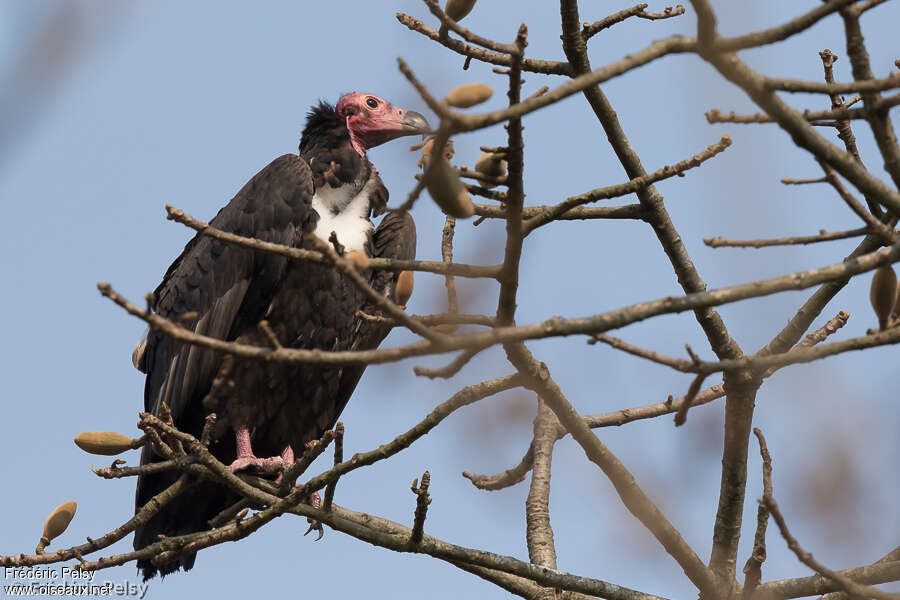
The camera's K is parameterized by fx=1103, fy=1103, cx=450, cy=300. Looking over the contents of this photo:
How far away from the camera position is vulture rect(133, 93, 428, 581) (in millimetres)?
5559

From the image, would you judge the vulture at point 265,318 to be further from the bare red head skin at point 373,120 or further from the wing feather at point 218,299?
the bare red head skin at point 373,120

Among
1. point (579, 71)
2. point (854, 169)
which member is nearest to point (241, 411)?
point (579, 71)

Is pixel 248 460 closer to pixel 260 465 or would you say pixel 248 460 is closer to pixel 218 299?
pixel 260 465

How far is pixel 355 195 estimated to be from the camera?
5980mm

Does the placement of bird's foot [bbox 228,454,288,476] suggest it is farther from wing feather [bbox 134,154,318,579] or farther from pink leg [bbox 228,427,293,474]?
wing feather [bbox 134,154,318,579]

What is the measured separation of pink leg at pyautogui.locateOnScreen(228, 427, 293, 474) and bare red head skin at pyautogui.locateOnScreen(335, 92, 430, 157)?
1.93m

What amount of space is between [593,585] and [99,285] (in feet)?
6.62

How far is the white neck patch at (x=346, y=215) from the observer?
18.9 feet

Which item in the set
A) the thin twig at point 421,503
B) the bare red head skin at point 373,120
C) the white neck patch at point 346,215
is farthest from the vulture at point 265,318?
the thin twig at point 421,503

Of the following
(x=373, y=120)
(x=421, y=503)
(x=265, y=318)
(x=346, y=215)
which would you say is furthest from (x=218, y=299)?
(x=421, y=503)

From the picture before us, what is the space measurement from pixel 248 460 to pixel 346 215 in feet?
4.51

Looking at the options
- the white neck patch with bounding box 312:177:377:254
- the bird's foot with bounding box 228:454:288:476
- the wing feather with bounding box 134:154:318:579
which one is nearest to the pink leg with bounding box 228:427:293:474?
the bird's foot with bounding box 228:454:288:476

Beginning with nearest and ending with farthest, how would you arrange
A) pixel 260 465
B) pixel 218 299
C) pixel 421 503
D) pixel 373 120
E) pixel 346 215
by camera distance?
pixel 421 503
pixel 260 465
pixel 218 299
pixel 346 215
pixel 373 120

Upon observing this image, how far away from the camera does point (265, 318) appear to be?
18.5 ft
